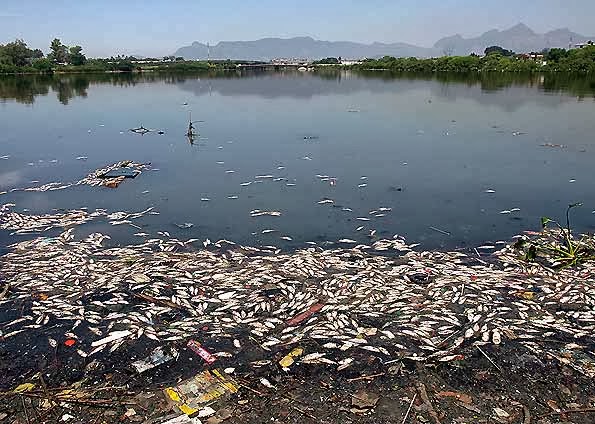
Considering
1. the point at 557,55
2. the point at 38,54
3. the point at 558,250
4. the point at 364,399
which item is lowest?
the point at 364,399

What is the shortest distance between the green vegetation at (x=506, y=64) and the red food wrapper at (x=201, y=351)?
2860 inches

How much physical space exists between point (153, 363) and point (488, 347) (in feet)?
12.1

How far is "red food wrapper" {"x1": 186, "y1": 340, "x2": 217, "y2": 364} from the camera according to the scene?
4824 millimetres

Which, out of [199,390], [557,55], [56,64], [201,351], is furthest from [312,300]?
[56,64]

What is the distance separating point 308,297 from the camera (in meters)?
6.09

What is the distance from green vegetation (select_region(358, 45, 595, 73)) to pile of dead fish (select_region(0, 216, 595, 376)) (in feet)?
227

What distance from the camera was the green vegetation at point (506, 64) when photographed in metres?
63.7

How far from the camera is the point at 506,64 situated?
72312mm

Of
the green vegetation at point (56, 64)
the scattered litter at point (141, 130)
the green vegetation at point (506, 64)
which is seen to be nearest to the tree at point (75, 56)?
the green vegetation at point (56, 64)

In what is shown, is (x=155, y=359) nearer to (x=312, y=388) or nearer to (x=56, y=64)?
(x=312, y=388)

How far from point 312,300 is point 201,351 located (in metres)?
1.69

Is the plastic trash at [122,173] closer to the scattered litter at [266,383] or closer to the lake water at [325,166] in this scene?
the lake water at [325,166]

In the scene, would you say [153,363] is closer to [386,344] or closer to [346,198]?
[386,344]

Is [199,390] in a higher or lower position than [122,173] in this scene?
lower
